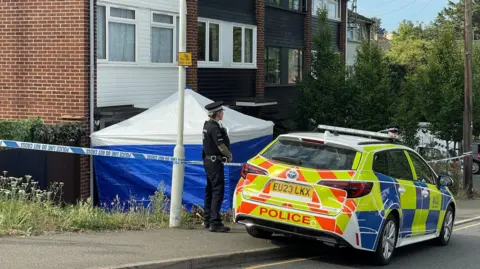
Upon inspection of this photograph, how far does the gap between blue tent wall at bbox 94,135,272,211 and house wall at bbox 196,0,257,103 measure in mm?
5108

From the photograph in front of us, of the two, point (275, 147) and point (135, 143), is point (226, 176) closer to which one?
point (135, 143)

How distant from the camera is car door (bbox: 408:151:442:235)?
9633 mm

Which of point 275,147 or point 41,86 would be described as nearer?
point 275,147

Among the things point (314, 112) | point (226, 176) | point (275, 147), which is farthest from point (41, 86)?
point (314, 112)

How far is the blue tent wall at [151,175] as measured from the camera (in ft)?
39.7

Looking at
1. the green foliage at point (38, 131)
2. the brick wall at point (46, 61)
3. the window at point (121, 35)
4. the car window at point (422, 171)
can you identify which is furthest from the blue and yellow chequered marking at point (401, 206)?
the window at point (121, 35)

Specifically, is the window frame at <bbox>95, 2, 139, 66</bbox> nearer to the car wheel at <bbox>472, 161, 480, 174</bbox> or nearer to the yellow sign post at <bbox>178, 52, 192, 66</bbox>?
the yellow sign post at <bbox>178, 52, 192, 66</bbox>

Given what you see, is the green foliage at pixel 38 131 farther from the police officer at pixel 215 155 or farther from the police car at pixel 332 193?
the police car at pixel 332 193

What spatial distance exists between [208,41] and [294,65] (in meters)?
7.43

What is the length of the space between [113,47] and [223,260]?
7.76 metres

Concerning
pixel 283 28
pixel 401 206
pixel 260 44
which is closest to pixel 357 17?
pixel 283 28

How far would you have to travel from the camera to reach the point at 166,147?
12.5 m

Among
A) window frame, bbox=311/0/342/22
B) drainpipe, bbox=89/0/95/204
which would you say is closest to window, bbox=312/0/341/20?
window frame, bbox=311/0/342/22

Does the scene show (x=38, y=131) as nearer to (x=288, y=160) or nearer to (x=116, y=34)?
(x=116, y=34)
